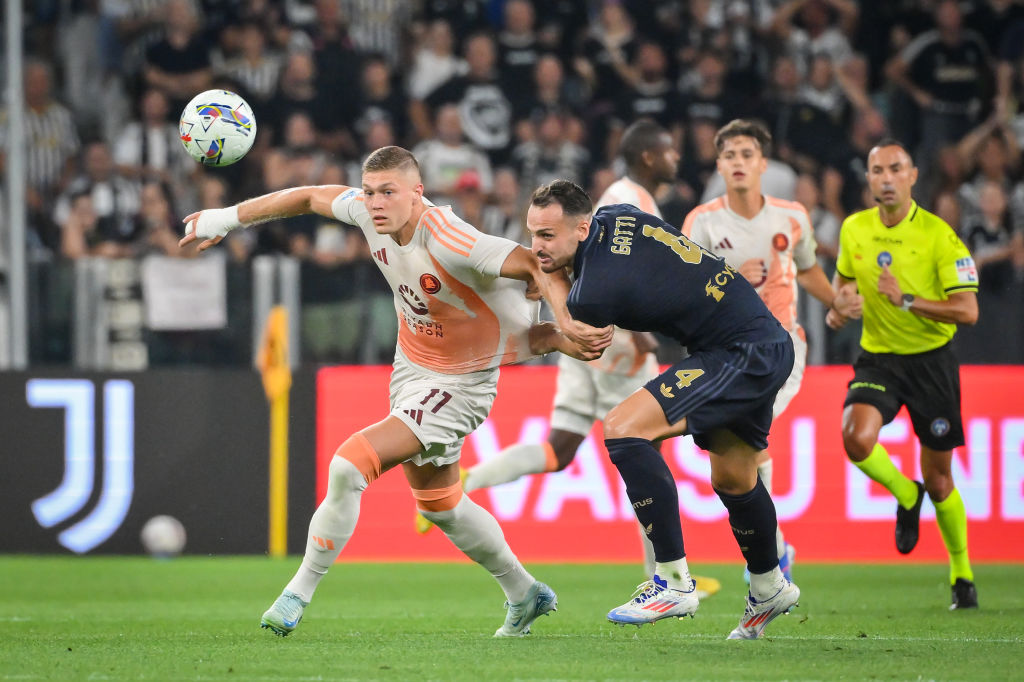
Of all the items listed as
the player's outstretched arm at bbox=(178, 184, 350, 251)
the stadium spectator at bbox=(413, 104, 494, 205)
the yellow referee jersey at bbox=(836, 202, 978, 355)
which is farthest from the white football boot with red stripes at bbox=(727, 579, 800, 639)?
the stadium spectator at bbox=(413, 104, 494, 205)

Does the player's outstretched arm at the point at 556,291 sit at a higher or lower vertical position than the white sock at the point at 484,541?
higher

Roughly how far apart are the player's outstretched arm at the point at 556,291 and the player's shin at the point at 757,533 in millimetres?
880

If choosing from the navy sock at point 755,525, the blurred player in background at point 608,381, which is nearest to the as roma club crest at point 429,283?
the navy sock at point 755,525

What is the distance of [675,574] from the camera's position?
5902 millimetres

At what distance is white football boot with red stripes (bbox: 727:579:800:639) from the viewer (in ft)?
20.5

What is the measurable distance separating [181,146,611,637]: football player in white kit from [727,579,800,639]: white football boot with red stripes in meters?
0.86

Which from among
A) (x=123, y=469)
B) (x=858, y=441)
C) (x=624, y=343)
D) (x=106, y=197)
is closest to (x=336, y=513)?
(x=624, y=343)

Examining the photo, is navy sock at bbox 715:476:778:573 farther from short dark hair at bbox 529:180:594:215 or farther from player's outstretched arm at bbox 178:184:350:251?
player's outstretched arm at bbox 178:184:350:251

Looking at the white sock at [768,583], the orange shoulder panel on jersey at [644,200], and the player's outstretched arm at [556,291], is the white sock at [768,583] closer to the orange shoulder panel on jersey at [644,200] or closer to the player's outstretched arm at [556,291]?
the player's outstretched arm at [556,291]

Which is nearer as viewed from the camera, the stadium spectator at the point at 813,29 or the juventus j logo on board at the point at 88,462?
the juventus j logo on board at the point at 88,462

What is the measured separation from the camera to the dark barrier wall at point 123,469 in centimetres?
1077

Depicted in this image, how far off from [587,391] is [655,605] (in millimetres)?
3120

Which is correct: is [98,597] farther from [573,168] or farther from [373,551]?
[573,168]

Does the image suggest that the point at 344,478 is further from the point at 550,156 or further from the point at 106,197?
the point at 550,156
